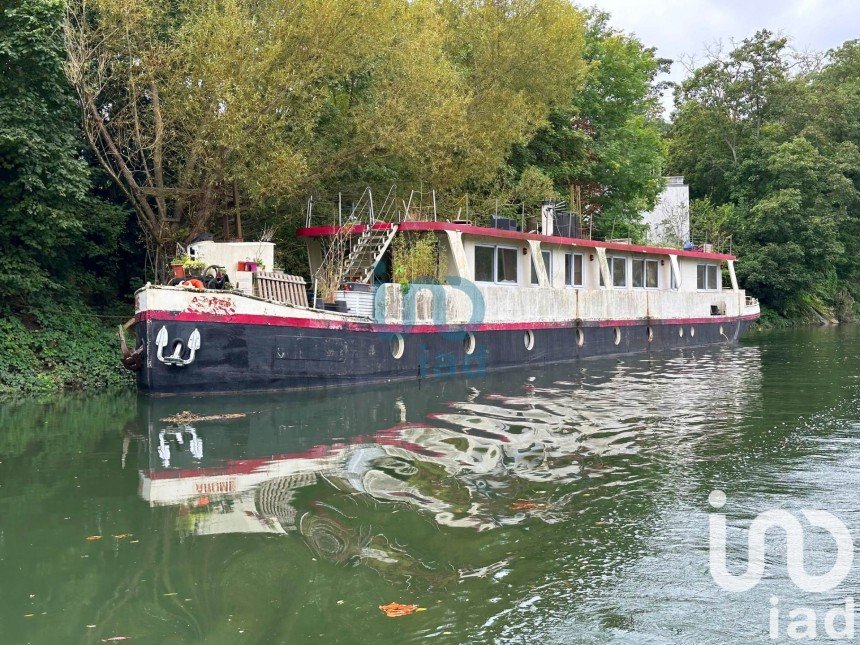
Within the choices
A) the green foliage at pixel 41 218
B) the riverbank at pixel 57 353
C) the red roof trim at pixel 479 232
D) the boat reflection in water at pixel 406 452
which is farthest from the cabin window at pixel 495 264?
the green foliage at pixel 41 218

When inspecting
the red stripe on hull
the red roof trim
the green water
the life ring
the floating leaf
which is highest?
the red roof trim

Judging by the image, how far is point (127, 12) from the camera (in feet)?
59.1

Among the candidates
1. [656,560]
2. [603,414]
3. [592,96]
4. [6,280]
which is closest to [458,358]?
[603,414]

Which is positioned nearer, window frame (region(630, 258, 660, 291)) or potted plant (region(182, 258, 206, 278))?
potted plant (region(182, 258, 206, 278))

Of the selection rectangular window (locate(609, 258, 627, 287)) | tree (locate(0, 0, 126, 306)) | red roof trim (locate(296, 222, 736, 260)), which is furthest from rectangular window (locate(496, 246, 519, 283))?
tree (locate(0, 0, 126, 306))

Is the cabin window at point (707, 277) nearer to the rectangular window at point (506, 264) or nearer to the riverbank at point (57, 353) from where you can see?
the rectangular window at point (506, 264)

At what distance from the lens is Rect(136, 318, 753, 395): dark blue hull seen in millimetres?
15492

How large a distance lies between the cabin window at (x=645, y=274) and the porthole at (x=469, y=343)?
29.5ft

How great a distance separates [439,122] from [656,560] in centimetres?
1568

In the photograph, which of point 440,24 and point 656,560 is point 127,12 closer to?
point 440,24

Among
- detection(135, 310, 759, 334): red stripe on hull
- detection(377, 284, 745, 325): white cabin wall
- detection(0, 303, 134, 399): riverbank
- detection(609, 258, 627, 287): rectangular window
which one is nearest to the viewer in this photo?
detection(135, 310, 759, 334): red stripe on hull

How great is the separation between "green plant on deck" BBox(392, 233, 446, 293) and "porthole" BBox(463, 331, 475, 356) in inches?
59.2

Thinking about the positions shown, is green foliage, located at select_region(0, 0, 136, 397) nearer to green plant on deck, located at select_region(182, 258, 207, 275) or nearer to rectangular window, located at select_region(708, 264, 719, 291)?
green plant on deck, located at select_region(182, 258, 207, 275)

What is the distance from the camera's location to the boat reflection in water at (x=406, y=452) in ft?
26.8
